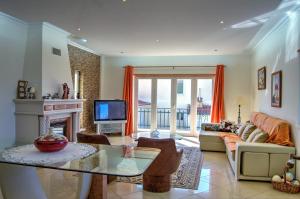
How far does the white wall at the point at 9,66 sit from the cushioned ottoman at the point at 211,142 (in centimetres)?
421

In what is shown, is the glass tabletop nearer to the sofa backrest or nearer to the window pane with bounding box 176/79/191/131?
the sofa backrest

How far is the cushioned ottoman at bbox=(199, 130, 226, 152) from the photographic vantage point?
595 cm

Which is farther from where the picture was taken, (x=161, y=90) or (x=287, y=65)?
(x=161, y=90)

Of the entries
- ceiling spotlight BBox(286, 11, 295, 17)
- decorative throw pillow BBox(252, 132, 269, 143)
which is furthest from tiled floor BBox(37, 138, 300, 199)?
ceiling spotlight BBox(286, 11, 295, 17)

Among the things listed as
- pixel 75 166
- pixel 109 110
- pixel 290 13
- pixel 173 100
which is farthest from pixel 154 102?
pixel 75 166

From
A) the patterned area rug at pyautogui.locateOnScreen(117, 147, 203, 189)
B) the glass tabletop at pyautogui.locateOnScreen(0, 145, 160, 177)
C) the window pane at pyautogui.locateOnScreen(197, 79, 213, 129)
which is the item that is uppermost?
the window pane at pyautogui.locateOnScreen(197, 79, 213, 129)

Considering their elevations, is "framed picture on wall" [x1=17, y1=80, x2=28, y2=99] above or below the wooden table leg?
above

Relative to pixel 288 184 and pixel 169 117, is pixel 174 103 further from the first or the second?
pixel 288 184

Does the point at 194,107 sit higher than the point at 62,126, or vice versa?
the point at 194,107

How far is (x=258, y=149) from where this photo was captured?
12.9 feet

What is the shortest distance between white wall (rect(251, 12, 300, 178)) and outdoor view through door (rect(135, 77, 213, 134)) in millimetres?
2389

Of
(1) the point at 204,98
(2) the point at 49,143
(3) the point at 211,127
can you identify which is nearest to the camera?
(2) the point at 49,143

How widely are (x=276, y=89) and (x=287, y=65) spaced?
0.68 m

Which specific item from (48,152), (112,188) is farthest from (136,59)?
(48,152)
